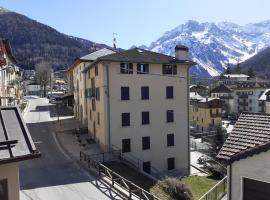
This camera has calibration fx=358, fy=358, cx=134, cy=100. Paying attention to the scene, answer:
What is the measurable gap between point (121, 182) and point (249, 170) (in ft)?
53.7

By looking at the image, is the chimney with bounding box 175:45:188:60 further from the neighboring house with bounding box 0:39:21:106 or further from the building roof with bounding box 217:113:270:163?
the building roof with bounding box 217:113:270:163

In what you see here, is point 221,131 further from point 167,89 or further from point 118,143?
point 118,143

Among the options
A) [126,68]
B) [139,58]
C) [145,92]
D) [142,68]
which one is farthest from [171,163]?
[139,58]

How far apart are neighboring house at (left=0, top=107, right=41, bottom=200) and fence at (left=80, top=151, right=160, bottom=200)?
13849mm

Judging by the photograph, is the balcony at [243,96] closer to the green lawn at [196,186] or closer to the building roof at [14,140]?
the green lawn at [196,186]

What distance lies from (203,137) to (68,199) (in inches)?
2178

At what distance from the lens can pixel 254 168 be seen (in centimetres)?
1127

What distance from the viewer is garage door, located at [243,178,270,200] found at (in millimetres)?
10891

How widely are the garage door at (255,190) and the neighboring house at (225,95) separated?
107 m

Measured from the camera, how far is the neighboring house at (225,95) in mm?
116688

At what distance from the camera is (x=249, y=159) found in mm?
11484

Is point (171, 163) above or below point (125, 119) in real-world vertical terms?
below

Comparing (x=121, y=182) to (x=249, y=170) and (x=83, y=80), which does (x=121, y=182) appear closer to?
(x=249, y=170)

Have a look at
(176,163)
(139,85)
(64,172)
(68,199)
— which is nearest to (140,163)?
(176,163)
